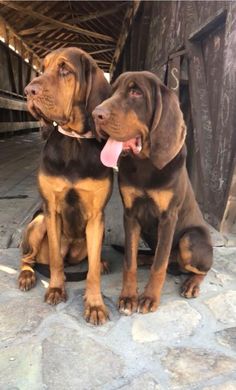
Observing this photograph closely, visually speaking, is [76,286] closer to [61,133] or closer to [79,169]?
[79,169]

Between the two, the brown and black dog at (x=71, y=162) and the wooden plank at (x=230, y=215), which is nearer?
the brown and black dog at (x=71, y=162)

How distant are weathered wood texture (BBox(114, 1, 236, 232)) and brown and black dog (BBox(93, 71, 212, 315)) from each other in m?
1.32

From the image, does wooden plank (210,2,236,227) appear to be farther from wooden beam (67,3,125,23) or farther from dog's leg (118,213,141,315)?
wooden beam (67,3,125,23)

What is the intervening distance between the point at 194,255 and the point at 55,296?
1.13 metres

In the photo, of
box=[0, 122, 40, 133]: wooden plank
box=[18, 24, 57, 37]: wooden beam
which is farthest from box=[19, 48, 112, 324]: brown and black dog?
box=[18, 24, 57, 37]: wooden beam

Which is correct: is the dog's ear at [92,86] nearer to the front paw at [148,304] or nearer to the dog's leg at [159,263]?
the dog's leg at [159,263]

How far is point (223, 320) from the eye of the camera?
10.2 feet

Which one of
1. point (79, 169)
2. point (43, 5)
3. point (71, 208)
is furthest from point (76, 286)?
point (43, 5)

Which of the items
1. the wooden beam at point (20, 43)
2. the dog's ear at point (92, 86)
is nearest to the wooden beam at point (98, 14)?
the wooden beam at point (20, 43)

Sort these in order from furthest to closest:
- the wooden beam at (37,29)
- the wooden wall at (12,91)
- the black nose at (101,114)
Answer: the wooden beam at (37,29), the wooden wall at (12,91), the black nose at (101,114)

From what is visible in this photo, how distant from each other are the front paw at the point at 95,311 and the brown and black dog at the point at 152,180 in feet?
0.52

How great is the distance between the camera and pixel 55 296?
10.7 ft

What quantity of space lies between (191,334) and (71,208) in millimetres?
1248

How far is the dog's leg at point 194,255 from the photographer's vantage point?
3430 millimetres
